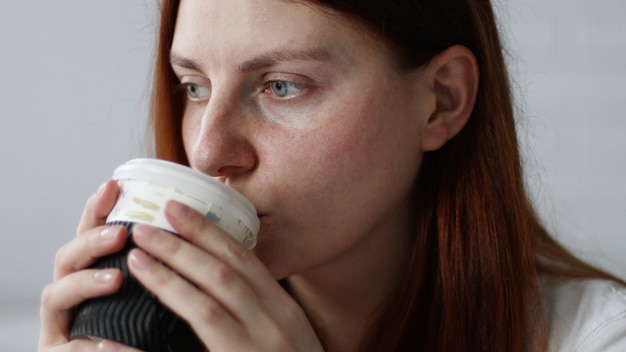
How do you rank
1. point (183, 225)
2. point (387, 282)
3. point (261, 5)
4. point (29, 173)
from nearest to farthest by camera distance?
point (183, 225) < point (261, 5) < point (387, 282) < point (29, 173)

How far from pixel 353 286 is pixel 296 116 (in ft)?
1.23

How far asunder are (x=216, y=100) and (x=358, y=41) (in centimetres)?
21

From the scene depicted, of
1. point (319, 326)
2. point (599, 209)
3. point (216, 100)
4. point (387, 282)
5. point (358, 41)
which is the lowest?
point (319, 326)

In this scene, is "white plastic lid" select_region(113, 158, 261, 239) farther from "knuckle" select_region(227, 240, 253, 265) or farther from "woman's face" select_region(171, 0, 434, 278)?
"woman's face" select_region(171, 0, 434, 278)

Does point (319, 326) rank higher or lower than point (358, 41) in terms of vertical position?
lower

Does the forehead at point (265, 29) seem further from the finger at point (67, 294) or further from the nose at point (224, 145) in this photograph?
the finger at point (67, 294)

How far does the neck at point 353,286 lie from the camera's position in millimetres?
1290

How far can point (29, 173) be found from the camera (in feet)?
6.14

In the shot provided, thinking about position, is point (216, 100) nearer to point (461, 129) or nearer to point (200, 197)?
point (200, 197)

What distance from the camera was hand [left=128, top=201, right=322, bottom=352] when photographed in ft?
2.64

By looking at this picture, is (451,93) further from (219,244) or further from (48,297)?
(48,297)

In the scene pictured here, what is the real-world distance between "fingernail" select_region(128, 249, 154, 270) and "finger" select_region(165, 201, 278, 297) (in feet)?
0.14

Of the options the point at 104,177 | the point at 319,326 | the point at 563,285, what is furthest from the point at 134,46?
the point at 563,285

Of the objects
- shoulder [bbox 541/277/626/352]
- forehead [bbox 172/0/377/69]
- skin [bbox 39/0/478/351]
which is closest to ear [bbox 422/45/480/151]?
skin [bbox 39/0/478/351]
